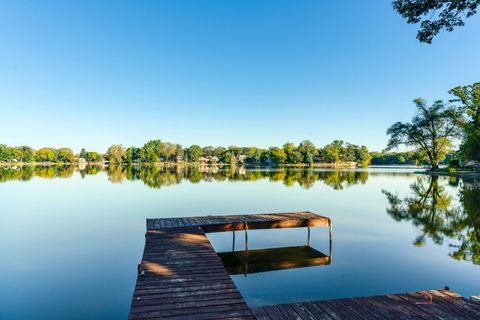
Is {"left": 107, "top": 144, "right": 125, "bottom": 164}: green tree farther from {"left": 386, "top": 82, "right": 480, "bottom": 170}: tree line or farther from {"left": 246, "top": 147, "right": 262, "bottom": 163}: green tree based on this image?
{"left": 386, "top": 82, "right": 480, "bottom": 170}: tree line

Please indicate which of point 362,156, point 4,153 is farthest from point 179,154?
point 362,156

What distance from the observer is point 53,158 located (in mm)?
154625

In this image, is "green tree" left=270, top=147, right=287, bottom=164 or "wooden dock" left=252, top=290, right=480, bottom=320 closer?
"wooden dock" left=252, top=290, right=480, bottom=320

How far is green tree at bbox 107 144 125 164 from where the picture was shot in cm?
15062

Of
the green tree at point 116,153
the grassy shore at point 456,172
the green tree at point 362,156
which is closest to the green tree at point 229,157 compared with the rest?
the green tree at point 116,153

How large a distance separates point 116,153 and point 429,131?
140733mm

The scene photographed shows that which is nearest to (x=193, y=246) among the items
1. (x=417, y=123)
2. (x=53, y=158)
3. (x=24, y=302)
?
(x=24, y=302)

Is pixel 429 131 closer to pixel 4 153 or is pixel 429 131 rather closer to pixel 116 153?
pixel 116 153

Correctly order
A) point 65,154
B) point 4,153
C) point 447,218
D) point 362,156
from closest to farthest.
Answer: point 447,218
point 4,153
point 362,156
point 65,154

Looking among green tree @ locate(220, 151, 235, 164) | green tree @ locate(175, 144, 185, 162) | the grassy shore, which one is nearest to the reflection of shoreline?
the grassy shore

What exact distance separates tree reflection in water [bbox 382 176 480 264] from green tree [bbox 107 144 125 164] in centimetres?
14800

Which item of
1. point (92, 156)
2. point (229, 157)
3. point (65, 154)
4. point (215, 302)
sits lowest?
point (215, 302)

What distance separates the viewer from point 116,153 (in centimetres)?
15062

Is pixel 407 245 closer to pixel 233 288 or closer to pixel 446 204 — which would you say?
pixel 233 288
